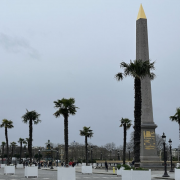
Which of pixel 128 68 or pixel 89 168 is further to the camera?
pixel 89 168

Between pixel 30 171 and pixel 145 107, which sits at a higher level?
pixel 145 107

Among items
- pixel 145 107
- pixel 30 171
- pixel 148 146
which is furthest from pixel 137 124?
pixel 148 146

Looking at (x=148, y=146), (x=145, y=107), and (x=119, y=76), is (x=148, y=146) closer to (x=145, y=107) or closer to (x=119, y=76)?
(x=145, y=107)

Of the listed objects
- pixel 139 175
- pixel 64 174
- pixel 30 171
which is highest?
pixel 139 175

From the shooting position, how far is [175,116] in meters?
47.1

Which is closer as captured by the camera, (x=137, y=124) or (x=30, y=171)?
(x=137, y=124)

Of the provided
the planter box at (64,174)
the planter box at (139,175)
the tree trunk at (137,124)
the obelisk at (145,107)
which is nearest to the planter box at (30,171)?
the planter box at (64,174)

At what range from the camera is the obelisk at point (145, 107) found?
158ft

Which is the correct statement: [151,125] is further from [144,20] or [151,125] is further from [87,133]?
[87,133]

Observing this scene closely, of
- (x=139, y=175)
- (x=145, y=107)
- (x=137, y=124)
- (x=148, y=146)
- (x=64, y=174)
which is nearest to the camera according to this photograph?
(x=139, y=175)

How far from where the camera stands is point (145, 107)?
48.2 meters

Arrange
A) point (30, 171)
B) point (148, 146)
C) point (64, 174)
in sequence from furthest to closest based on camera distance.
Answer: point (148, 146)
point (30, 171)
point (64, 174)

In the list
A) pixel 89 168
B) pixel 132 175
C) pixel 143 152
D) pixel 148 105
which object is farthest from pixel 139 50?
pixel 132 175

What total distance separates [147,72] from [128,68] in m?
1.30
